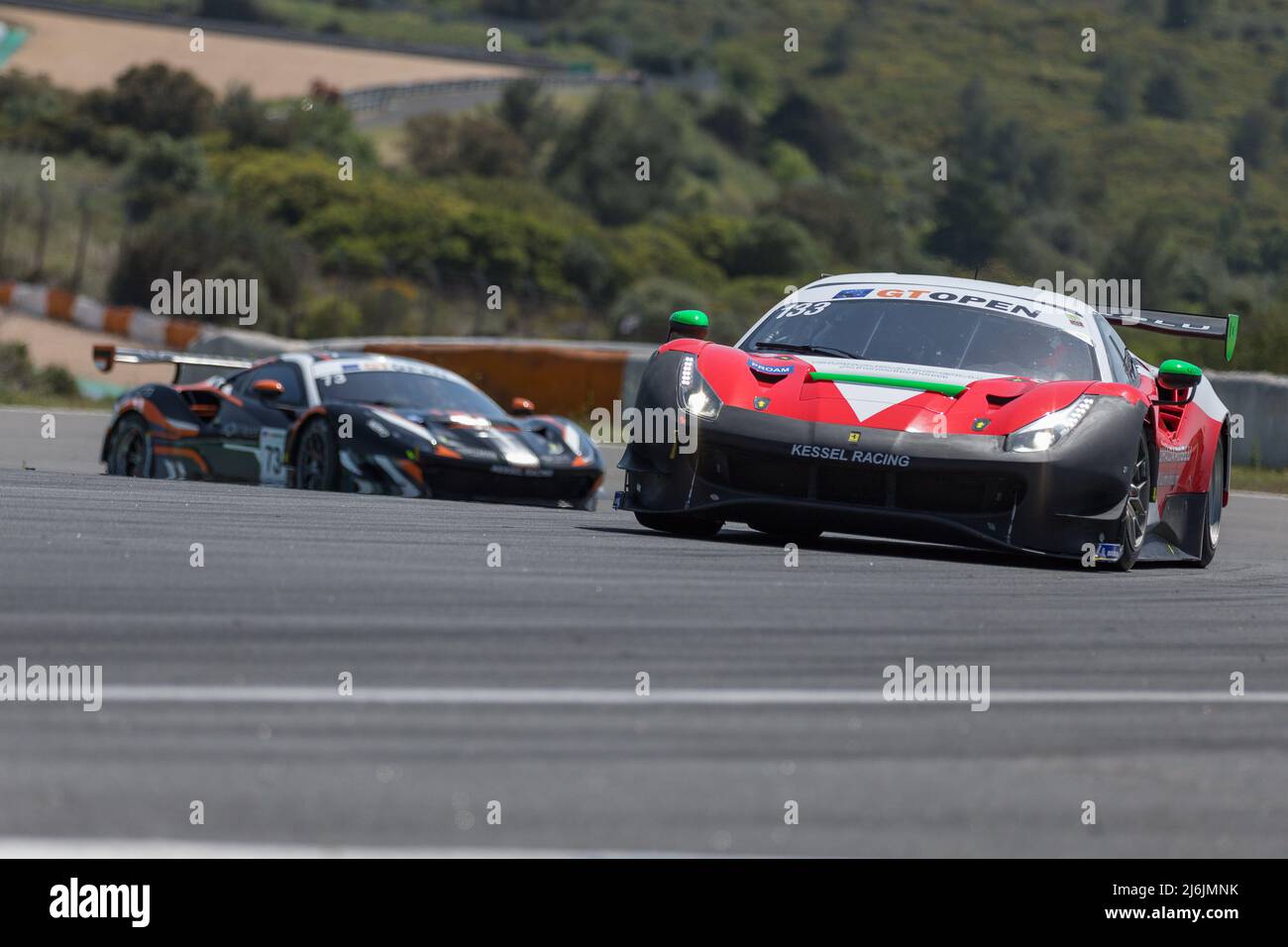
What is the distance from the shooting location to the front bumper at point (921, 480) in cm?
762

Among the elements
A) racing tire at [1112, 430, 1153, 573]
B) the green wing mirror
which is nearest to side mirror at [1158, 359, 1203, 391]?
the green wing mirror

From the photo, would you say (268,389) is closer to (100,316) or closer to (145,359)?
(145,359)

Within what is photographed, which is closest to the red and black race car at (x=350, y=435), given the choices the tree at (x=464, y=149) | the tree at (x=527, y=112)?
the tree at (x=464, y=149)

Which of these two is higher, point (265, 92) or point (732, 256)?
point (265, 92)

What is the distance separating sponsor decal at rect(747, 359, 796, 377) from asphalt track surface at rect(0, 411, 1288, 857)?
87 centimetres

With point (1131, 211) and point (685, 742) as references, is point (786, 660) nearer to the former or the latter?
point (685, 742)

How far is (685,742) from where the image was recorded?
4172 millimetres

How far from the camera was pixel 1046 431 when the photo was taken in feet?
25.3

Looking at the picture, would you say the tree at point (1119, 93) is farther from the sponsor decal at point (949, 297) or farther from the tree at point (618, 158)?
the sponsor decal at point (949, 297)

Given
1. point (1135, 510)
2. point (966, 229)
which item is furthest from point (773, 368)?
point (966, 229)

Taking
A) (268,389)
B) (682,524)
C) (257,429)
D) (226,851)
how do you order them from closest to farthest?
1. (226,851)
2. (682,524)
3. (268,389)
4. (257,429)
